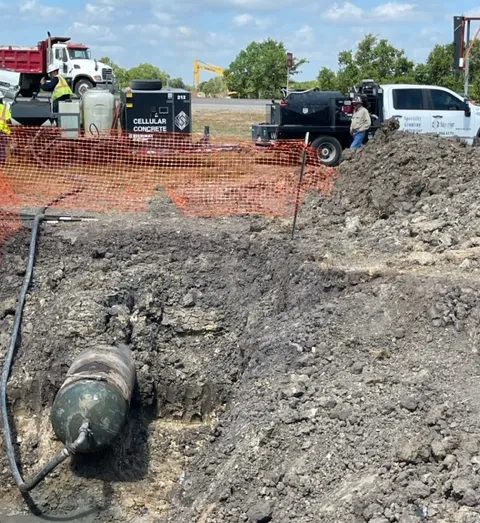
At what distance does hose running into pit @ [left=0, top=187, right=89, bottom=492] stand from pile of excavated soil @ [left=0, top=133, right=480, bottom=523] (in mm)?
173

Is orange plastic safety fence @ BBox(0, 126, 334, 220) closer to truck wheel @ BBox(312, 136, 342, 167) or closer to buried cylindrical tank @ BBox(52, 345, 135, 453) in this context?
truck wheel @ BBox(312, 136, 342, 167)

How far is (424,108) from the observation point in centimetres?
1789

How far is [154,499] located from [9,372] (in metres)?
2.42

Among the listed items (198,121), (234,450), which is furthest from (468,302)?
(198,121)

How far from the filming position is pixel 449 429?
5.87 meters

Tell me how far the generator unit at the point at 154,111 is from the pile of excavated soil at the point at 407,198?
16.1ft

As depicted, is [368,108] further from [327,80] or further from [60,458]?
[327,80]

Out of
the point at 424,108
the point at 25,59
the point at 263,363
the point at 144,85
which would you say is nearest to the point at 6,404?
the point at 263,363

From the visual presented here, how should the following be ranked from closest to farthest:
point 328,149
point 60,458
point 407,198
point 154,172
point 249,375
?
point 60,458 < point 249,375 < point 407,198 < point 154,172 < point 328,149

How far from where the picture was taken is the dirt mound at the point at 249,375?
5898mm

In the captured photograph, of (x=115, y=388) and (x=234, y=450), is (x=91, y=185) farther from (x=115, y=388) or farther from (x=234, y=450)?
(x=234, y=450)

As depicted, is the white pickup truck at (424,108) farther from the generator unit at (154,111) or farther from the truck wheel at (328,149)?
the generator unit at (154,111)

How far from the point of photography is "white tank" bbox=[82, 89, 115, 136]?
18203 millimetres

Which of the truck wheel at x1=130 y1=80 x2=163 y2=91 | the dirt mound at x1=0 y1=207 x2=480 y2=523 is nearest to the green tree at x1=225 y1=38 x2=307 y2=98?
the truck wheel at x1=130 y1=80 x2=163 y2=91
